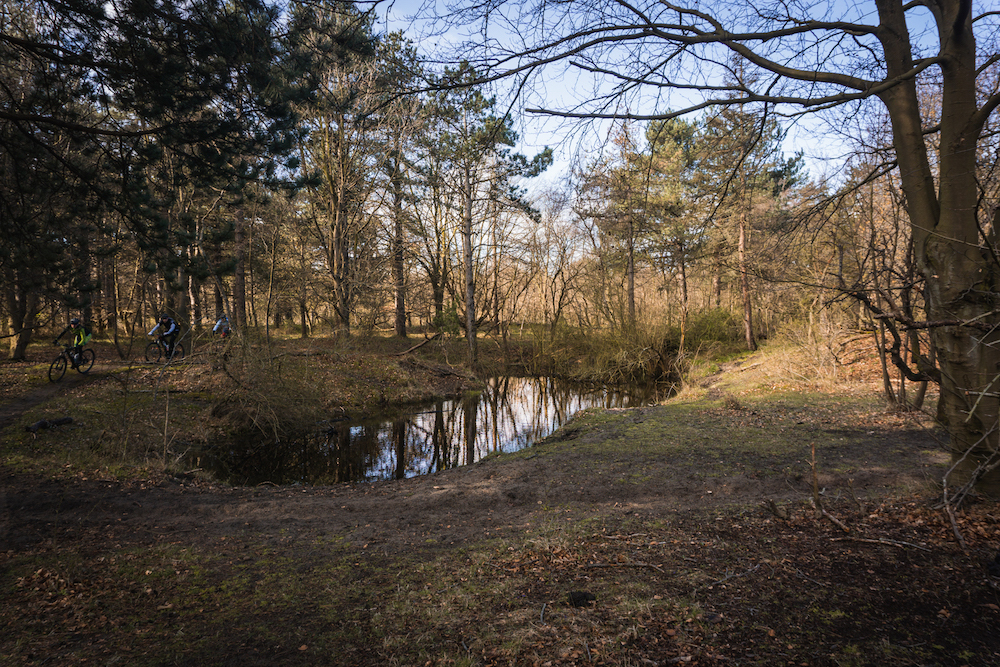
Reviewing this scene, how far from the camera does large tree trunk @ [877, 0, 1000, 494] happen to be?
341 cm

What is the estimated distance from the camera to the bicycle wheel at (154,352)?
1608cm

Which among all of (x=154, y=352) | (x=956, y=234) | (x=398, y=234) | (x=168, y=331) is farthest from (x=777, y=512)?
(x=398, y=234)

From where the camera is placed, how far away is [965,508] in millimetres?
3504

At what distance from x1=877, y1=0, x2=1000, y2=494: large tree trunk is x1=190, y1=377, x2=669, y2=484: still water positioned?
7.91 m

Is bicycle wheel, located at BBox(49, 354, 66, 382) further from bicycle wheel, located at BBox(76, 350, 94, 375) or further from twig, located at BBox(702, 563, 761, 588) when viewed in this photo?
twig, located at BBox(702, 563, 761, 588)

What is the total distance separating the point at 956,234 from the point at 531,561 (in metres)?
3.80

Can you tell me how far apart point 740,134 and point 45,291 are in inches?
336

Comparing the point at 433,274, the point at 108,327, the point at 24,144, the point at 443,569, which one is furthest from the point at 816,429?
the point at 108,327

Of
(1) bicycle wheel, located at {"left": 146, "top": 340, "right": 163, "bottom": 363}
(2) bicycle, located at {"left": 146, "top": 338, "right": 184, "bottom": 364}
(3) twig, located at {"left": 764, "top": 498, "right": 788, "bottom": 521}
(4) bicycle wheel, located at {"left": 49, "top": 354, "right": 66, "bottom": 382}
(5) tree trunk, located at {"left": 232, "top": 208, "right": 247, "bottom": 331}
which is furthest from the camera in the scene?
(5) tree trunk, located at {"left": 232, "top": 208, "right": 247, "bottom": 331}

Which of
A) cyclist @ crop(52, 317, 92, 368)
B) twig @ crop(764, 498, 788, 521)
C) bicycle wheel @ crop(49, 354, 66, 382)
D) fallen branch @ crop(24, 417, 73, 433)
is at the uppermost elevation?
cyclist @ crop(52, 317, 92, 368)

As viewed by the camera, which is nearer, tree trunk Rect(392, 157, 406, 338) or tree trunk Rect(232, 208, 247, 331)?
tree trunk Rect(232, 208, 247, 331)

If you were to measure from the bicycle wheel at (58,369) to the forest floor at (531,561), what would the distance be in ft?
20.9

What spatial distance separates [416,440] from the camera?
12.1 metres

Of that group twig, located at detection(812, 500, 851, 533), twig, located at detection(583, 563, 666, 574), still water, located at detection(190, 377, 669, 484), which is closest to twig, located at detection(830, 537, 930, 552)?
twig, located at detection(812, 500, 851, 533)
